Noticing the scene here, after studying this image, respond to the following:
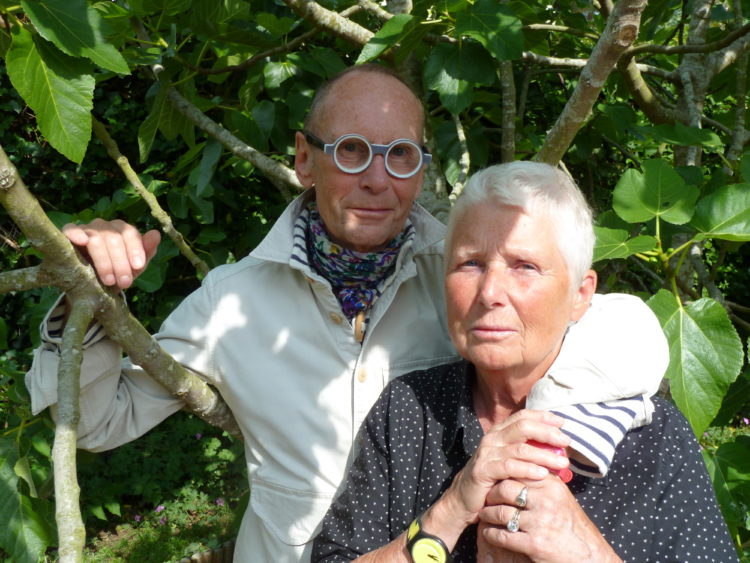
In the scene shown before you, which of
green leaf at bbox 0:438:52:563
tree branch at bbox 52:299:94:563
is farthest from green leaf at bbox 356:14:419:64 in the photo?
green leaf at bbox 0:438:52:563

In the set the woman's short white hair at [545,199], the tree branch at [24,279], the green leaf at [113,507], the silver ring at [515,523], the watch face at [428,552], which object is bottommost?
the green leaf at [113,507]

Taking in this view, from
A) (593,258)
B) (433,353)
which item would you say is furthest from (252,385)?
(593,258)

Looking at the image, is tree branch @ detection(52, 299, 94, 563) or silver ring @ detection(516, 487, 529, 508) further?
silver ring @ detection(516, 487, 529, 508)

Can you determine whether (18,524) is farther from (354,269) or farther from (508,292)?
(508,292)

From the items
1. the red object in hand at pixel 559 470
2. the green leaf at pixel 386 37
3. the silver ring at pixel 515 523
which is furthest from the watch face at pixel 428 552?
the green leaf at pixel 386 37

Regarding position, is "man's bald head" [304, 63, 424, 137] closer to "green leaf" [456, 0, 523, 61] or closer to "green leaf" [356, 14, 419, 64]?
"green leaf" [356, 14, 419, 64]

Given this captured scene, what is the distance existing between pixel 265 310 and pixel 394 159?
56 cm

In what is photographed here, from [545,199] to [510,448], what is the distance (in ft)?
1.97

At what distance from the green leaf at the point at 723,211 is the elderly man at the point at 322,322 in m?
0.73

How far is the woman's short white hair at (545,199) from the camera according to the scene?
1.83 metres

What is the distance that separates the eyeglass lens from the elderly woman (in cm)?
29

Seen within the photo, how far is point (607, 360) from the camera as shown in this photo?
1.73m

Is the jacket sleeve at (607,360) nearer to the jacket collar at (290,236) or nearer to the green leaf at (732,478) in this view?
the jacket collar at (290,236)

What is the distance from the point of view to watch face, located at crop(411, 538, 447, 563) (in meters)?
1.62
